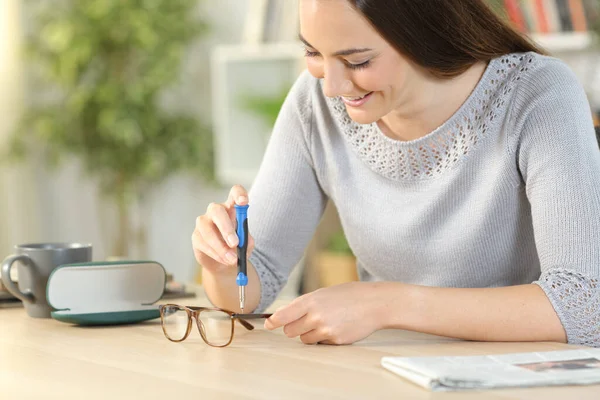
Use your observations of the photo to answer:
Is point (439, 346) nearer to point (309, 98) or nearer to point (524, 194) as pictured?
point (524, 194)

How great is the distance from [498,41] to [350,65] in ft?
1.00

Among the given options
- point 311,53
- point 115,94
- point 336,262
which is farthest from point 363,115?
point 115,94

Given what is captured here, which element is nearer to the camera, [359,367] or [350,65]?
[359,367]

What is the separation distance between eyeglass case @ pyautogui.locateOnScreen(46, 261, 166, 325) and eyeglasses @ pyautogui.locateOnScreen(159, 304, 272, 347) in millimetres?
44

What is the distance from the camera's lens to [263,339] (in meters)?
1.26

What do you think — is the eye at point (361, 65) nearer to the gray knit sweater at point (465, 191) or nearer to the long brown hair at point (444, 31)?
the long brown hair at point (444, 31)

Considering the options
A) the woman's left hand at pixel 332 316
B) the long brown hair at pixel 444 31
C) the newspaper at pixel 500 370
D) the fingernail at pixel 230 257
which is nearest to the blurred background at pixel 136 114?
the long brown hair at pixel 444 31

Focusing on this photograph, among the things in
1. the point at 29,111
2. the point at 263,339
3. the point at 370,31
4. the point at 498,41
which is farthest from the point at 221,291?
the point at 29,111

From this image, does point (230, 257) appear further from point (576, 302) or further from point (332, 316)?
point (576, 302)

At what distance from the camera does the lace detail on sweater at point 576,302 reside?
4.12 feet

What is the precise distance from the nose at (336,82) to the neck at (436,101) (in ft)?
0.55

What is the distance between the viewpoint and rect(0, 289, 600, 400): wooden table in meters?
0.94

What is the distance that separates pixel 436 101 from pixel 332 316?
19.9 inches

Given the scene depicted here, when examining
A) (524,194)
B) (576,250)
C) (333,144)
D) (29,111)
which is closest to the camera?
(576,250)
